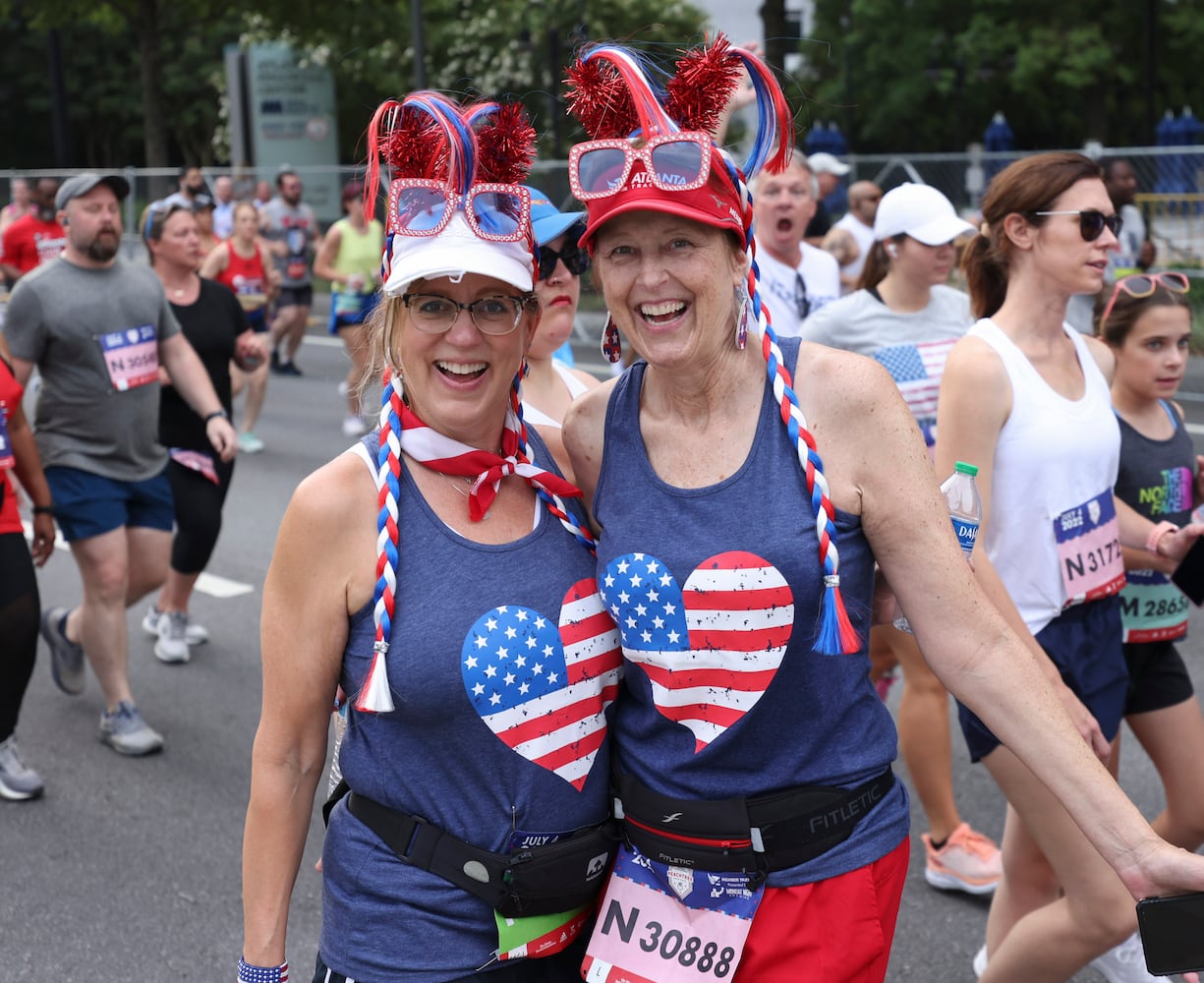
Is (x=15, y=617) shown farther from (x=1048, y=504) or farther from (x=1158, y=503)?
(x=1158, y=503)

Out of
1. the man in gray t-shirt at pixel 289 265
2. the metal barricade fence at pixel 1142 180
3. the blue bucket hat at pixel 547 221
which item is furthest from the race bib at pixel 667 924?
A: the man in gray t-shirt at pixel 289 265

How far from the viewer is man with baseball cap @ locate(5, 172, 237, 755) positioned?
548 centimetres

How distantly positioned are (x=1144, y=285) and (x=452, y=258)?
94.5 inches

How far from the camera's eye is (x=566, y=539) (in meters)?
2.33

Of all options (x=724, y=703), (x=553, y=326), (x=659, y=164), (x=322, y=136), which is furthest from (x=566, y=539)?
(x=322, y=136)

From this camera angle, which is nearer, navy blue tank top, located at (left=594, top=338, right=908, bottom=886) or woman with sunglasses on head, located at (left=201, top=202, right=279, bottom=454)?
navy blue tank top, located at (left=594, top=338, right=908, bottom=886)

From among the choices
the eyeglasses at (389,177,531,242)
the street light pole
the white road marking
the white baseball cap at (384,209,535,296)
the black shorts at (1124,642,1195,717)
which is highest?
the street light pole

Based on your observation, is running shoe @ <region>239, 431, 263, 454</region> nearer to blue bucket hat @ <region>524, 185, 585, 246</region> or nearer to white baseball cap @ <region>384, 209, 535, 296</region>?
blue bucket hat @ <region>524, 185, 585, 246</region>

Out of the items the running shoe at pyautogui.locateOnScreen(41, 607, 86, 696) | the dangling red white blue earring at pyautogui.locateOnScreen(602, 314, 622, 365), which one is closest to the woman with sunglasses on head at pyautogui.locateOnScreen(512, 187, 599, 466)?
the dangling red white blue earring at pyautogui.locateOnScreen(602, 314, 622, 365)

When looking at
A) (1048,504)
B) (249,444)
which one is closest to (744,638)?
(1048,504)

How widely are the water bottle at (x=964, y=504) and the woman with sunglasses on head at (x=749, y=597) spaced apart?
1.05 ft

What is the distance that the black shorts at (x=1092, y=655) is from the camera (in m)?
3.24

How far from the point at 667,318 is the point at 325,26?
2937 centimetres

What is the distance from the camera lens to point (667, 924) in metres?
2.27
